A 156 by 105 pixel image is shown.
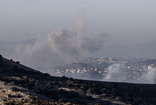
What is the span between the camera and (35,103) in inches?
2331

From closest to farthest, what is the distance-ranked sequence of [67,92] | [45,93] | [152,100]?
[45,93], [67,92], [152,100]

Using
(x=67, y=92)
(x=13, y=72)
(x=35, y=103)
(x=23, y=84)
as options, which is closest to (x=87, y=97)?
(x=67, y=92)

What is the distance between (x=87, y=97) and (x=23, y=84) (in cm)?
1997

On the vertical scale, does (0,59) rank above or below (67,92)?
above

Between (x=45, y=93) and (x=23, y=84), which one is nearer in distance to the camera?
(x=45, y=93)

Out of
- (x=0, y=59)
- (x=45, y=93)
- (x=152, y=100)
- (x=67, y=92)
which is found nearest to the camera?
(x=45, y=93)

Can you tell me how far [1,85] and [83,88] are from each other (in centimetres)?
2767

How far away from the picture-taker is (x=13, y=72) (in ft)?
434

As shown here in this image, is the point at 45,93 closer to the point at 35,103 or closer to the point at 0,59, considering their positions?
the point at 35,103

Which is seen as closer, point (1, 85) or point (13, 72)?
point (1, 85)

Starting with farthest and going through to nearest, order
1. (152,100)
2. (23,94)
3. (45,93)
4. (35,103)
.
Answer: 1. (152,100)
2. (45,93)
3. (23,94)
4. (35,103)

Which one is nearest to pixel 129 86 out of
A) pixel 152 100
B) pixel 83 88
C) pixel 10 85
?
pixel 152 100

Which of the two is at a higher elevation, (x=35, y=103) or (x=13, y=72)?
(x=13, y=72)

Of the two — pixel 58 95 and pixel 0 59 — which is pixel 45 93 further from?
pixel 0 59
